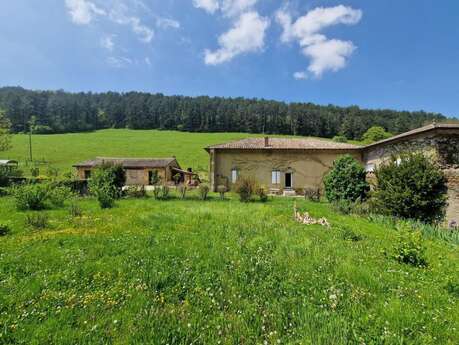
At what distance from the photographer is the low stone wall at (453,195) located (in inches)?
339

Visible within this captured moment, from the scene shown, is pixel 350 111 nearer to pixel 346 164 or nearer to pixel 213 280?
pixel 346 164

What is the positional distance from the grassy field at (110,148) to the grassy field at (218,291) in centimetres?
3303

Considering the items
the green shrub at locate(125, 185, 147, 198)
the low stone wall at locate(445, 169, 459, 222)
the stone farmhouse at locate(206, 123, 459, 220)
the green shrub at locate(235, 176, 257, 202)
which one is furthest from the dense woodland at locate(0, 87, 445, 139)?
the low stone wall at locate(445, 169, 459, 222)

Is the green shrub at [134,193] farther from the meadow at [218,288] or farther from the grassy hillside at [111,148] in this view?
the grassy hillside at [111,148]

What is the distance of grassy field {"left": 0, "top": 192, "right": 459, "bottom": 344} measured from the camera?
7.79 ft

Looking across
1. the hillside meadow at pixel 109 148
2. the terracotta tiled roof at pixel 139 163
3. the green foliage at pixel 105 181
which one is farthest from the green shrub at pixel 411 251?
the hillside meadow at pixel 109 148

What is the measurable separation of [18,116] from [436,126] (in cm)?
9507

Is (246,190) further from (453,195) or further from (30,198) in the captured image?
(30,198)

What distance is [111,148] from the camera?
47656mm

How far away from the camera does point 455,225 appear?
8398 mm

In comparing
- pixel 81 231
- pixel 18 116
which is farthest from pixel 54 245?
pixel 18 116

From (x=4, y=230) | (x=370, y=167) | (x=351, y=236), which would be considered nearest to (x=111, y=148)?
(x=4, y=230)

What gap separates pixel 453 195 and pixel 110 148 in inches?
2119

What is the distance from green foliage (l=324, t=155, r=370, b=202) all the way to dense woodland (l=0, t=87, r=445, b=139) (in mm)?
56016
